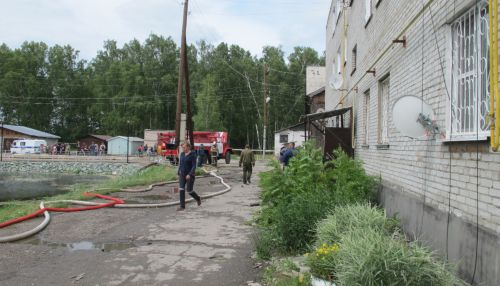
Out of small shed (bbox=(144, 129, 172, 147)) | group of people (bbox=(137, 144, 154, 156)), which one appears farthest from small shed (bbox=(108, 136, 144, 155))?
group of people (bbox=(137, 144, 154, 156))

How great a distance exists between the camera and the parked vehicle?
2180 inches

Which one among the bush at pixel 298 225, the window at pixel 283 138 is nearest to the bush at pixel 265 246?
the bush at pixel 298 225

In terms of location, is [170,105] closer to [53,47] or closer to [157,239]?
[53,47]

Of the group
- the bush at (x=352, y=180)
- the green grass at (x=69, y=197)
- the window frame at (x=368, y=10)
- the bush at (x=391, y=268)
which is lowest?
the green grass at (x=69, y=197)

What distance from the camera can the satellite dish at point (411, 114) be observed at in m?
5.32

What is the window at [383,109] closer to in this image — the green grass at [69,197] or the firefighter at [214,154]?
the green grass at [69,197]

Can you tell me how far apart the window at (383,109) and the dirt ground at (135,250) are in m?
3.46

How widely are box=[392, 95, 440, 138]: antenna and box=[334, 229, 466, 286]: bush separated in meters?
1.92

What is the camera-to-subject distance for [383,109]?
944 centimetres

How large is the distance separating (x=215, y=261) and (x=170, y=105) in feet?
230

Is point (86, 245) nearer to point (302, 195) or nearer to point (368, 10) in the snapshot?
point (302, 195)

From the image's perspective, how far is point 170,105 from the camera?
74812 millimetres

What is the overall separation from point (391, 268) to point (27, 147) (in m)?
59.7

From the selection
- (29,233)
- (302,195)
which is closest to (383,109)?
(302,195)
